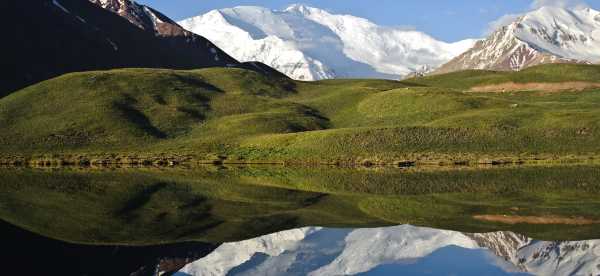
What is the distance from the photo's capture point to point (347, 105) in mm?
187500

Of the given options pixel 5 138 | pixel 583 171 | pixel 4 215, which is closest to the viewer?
pixel 4 215

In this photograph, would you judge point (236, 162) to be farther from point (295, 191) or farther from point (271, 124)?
point (295, 191)

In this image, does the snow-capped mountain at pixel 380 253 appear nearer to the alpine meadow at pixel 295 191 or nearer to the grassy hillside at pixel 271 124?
the alpine meadow at pixel 295 191

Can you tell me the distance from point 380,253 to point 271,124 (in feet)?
396

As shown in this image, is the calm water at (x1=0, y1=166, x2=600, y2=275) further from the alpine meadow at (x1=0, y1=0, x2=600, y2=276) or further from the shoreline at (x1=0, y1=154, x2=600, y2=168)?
the shoreline at (x1=0, y1=154, x2=600, y2=168)

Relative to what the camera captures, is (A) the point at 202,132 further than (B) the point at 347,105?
No

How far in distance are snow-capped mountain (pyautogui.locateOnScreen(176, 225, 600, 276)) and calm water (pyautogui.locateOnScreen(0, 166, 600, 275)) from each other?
0.06 meters

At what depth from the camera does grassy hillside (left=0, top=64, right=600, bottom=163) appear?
119125 millimetres

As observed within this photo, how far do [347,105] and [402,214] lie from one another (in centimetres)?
14336

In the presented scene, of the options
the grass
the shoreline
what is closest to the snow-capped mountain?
the grass

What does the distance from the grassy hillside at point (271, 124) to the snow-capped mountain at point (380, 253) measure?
7360 cm

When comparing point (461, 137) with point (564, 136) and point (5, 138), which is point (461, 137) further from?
point (5, 138)

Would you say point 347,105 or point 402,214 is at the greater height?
point 347,105

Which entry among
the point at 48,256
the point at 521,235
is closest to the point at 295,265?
the point at 48,256
